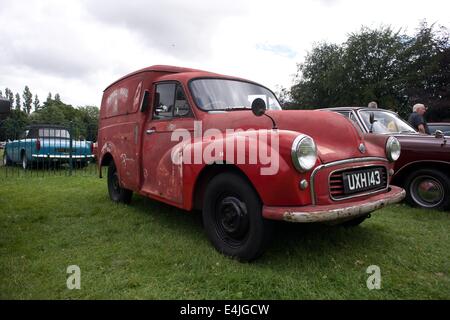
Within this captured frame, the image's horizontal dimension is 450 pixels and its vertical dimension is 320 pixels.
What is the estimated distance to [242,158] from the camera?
298cm

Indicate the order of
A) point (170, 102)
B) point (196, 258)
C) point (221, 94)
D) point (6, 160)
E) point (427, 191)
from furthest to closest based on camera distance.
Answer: point (6, 160) → point (427, 191) → point (170, 102) → point (221, 94) → point (196, 258)

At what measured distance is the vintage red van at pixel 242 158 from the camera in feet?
9.20

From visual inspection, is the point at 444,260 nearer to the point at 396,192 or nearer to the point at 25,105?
the point at 396,192

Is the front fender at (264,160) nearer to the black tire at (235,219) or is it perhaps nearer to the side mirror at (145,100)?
the black tire at (235,219)

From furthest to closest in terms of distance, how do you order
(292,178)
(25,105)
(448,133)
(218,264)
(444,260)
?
(25,105)
(448,133)
(444,260)
(218,264)
(292,178)

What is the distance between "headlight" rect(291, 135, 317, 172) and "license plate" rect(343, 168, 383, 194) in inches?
18.2

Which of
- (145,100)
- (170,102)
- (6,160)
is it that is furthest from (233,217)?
(6,160)

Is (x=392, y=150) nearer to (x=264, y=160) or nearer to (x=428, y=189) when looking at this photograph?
(x=264, y=160)

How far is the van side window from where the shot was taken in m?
4.09

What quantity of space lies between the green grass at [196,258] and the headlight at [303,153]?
97 cm

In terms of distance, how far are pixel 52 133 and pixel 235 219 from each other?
1010cm
